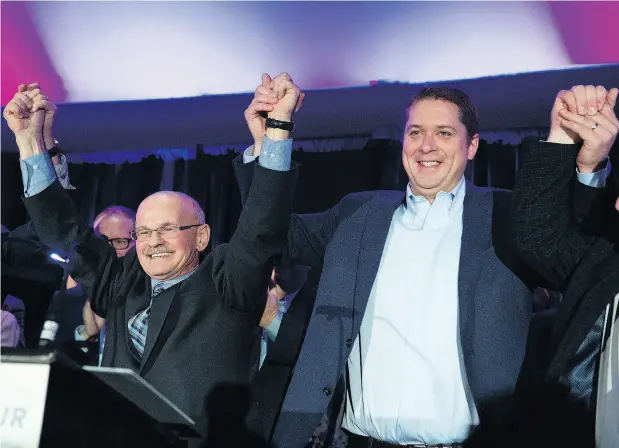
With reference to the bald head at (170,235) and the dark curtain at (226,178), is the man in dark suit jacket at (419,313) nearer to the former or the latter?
the bald head at (170,235)

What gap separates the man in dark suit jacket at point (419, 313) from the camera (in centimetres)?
211

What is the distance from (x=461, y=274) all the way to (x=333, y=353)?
0.40 metres

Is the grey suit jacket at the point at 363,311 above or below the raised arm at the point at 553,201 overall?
below

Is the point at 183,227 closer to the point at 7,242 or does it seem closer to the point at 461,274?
the point at 461,274

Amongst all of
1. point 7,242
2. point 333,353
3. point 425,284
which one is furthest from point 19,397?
point 7,242

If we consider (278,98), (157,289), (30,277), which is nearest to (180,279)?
(157,289)

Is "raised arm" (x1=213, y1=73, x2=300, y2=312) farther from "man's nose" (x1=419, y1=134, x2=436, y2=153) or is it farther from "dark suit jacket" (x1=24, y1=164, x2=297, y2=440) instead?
"man's nose" (x1=419, y1=134, x2=436, y2=153)

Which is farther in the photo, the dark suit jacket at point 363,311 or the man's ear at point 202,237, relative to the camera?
the man's ear at point 202,237

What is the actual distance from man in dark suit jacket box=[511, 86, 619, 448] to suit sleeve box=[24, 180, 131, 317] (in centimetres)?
137

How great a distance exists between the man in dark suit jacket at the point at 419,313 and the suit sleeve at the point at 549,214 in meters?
0.13

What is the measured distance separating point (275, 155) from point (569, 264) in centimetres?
83

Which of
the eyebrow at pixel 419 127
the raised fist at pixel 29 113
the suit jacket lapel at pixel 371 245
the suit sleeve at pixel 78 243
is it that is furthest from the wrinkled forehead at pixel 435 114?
the raised fist at pixel 29 113

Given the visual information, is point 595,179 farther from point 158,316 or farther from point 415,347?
point 158,316

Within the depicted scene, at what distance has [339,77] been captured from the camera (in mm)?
4938
